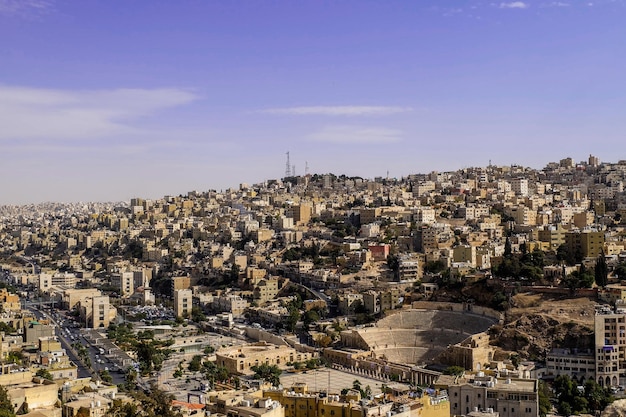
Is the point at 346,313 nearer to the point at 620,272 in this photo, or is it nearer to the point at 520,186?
the point at 620,272

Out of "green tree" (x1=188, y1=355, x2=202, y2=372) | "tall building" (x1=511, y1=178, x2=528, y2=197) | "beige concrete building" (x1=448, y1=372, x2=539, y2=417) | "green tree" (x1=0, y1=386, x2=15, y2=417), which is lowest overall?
"green tree" (x1=188, y1=355, x2=202, y2=372)

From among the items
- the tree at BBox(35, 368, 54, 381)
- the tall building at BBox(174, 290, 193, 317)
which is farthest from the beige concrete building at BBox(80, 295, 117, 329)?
the tree at BBox(35, 368, 54, 381)

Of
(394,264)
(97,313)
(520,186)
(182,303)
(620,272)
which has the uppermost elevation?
(520,186)

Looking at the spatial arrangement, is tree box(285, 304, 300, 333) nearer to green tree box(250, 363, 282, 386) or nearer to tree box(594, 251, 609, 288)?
green tree box(250, 363, 282, 386)

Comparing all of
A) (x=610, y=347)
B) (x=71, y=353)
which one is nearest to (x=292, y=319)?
(x=71, y=353)

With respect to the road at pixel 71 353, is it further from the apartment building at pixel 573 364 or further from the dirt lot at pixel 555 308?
the dirt lot at pixel 555 308

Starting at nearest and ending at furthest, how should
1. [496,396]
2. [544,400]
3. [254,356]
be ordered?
[496,396], [544,400], [254,356]

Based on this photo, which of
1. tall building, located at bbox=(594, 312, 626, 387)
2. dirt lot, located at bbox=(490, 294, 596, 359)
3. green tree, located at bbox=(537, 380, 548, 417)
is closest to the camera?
green tree, located at bbox=(537, 380, 548, 417)
